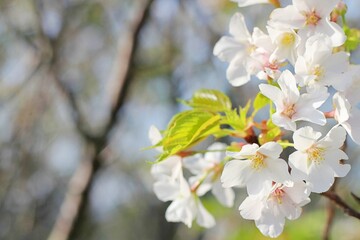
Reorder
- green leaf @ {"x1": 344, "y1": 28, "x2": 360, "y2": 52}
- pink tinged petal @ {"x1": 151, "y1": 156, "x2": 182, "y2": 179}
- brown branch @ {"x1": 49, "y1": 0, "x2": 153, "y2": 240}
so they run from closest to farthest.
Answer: green leaf @ {"x1": 344, "y1": 28, "x2": 360, "y2": 52} < pink tinged petal @ {"x1": 151, "y1": 156, "x2": 182, "y2": 179} < brown branch @ {"x1": 49, "y1": 0, "x2": 153, "y2": 240}

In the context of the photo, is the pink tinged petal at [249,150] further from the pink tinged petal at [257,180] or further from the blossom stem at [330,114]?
the blossom stem at [330,114]

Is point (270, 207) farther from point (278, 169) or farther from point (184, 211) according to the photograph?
point (184, 211)

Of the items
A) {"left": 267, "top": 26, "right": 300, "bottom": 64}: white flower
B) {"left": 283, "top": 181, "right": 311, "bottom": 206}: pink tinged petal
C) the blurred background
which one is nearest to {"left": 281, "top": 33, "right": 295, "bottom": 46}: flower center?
{"left": 267, "top": 26, "right": 300, "bottom": 64}: white flower

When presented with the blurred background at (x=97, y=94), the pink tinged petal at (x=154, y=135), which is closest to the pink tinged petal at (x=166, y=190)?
the pink tinged petal at (x=154, y=135)

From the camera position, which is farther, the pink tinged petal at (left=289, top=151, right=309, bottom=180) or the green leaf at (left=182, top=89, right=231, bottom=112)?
the green leaf at (left=182, top=89, right=231, bottom=112)

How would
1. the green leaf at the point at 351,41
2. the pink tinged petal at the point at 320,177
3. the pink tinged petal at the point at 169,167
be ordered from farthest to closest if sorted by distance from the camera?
1. the pink tinged petal at the point at 169,167
2. the green leaf at the point at 351,41
3. the pink tinged petal at the point at 320,177

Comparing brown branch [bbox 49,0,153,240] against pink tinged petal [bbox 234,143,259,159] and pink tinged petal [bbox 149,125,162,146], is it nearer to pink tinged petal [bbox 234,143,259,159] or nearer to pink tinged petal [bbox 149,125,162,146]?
pink tinged petal [bbox 149,125,162,146]
